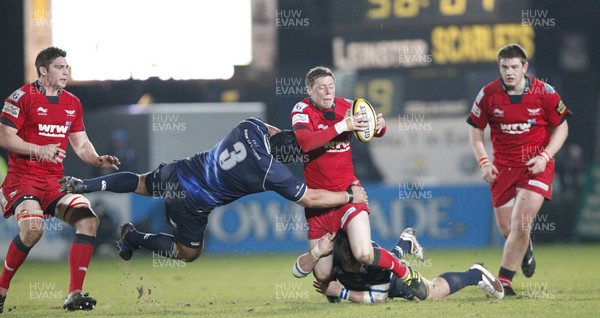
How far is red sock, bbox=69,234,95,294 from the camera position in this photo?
8625 mm

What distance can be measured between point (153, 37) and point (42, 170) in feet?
27.0

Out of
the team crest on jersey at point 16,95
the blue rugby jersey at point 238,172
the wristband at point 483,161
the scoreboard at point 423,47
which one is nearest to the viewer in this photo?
the blue rugby jersey at point 238,172

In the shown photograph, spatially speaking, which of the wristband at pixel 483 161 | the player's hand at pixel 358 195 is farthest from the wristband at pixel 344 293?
the wristband at pixel 483 161

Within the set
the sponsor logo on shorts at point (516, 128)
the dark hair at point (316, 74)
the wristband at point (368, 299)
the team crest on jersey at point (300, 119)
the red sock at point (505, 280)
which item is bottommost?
the wristband at point (368, 299)

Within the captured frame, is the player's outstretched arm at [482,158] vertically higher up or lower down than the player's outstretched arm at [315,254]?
higher up

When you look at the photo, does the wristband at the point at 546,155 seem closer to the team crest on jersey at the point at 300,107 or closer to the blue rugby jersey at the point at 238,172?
the team crest on jersey at the point at 300,107

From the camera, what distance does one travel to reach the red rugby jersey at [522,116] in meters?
9.21

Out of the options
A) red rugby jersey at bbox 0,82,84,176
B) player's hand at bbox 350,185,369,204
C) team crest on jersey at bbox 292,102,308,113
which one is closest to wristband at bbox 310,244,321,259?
player's hand at bbox 350,185,369,204

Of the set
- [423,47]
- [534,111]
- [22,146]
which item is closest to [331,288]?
[534,111]

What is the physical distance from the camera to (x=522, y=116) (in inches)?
363

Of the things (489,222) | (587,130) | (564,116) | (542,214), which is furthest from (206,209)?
(587,130)

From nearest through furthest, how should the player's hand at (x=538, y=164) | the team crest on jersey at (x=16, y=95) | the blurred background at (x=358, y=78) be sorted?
the team crest on jersey at (x=16, y=95)
the player's hand at (x=538, y=164)
the blurred background at (x=358, y=78)

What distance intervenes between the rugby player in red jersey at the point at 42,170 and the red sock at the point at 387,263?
230 cm

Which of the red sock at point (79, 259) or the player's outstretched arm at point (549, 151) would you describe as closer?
the red sock at point (79, 259)
